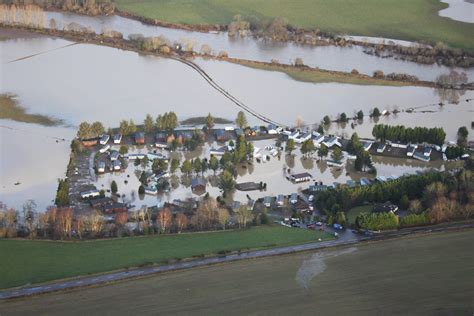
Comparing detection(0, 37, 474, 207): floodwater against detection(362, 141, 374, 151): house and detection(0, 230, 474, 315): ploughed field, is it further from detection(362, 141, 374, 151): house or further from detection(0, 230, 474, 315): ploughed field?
detection(0, 230, 474, 315): ploughed field

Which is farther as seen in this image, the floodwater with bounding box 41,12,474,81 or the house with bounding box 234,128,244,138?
the floodwater with bounding box 41,12,474,81

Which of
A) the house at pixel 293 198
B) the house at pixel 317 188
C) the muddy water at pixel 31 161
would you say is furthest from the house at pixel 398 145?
the muddy water at pixel 31 161

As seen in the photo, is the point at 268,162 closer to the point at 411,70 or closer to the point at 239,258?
the point at 239,258

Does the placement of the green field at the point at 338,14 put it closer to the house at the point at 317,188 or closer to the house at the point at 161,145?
the house at the point at 161,145

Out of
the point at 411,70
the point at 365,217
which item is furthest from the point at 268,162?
the point at 411,70

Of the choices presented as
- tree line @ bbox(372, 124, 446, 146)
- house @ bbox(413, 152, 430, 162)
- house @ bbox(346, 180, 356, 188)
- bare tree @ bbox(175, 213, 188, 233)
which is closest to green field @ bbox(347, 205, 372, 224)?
house @ bbox(346, 180, 356, 188)

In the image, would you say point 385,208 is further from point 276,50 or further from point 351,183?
point 276,50

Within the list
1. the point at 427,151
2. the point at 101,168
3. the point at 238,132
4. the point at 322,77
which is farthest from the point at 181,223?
the point at 322,77
